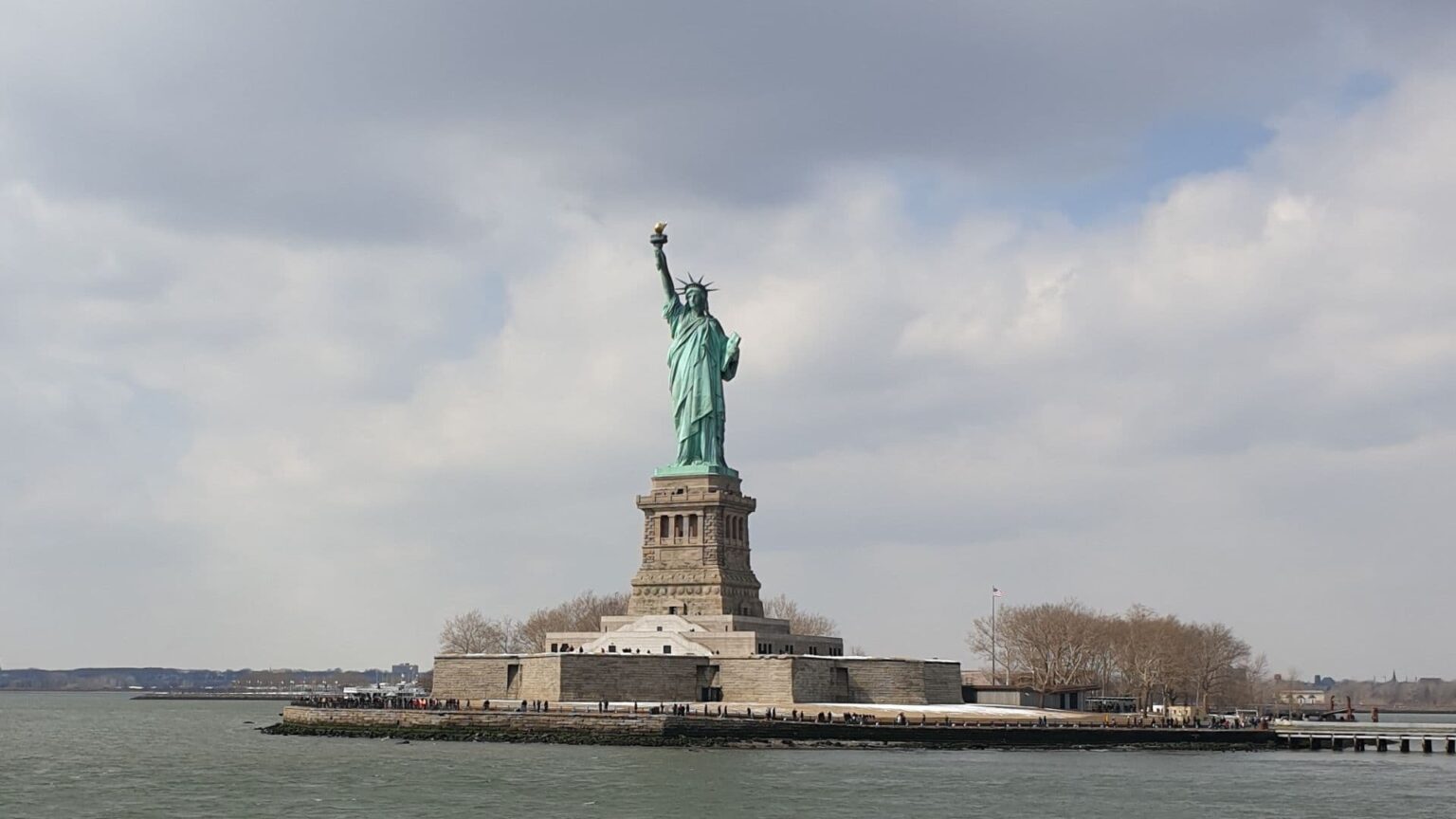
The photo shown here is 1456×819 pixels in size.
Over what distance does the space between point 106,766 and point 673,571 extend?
30.2 meters

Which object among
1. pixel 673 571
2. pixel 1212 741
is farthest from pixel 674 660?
pixel 1212 741

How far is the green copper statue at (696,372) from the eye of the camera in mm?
89562

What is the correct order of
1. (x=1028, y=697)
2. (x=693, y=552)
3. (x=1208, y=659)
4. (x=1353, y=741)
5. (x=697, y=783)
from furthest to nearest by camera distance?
(x=1208, y=659) < (x=1028, y=697) < (x=693, y=552) < (x=1353, y=741) < (x=697, y=783)

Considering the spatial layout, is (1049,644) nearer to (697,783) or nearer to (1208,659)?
(1208,659)

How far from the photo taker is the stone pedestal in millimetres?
85250

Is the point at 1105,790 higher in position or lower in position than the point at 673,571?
lower

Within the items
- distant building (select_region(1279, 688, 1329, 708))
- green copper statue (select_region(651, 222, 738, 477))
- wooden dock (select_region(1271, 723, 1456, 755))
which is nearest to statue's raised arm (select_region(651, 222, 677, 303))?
green copper statue (select_region(651, 222, 738, 477))

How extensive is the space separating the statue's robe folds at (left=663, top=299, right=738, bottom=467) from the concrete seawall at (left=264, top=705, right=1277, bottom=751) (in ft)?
70.8

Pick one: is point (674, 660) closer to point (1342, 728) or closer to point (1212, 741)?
point (1212, 741)

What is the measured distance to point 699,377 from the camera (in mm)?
90438

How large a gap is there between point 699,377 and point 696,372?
1.21 ft

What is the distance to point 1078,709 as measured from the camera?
305 ft

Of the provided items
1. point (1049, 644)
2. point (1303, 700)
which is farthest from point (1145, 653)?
point (1303, 700)

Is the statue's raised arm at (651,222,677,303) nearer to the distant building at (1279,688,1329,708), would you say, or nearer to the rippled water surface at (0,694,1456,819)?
the rippled water surface at (0,694,1456,819)
